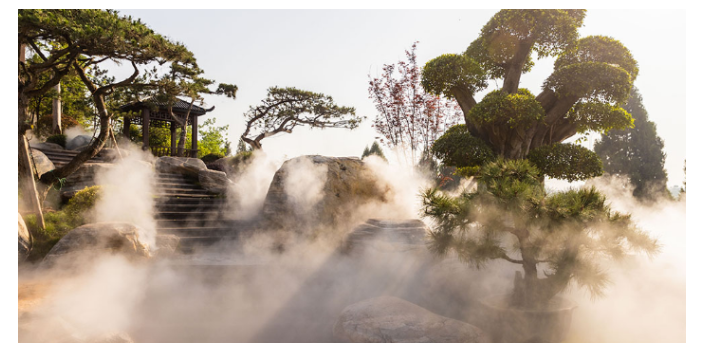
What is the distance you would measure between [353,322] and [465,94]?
546 centimetres

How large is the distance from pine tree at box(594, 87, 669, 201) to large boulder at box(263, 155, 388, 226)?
46.8 ft

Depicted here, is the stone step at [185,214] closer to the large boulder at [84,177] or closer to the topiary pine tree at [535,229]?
the large boulder at [84,177]

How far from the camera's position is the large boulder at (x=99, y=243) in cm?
543

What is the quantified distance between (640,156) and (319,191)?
1587cm

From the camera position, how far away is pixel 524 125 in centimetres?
685

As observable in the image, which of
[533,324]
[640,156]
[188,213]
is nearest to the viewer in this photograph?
[533,324]

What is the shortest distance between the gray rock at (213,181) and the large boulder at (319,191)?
3.93 meters

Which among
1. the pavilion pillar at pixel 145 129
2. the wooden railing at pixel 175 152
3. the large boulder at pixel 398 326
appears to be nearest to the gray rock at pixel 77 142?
the pavilion pillar at pixel 145 129

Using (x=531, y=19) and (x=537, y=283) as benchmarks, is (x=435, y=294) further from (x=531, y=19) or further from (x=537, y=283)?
(x=531, y=19)

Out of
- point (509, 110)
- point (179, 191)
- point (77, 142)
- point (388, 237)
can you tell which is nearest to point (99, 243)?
point (388, 237)

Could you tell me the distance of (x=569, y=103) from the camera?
7.01m

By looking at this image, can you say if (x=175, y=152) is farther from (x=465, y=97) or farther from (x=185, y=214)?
(x=465, y=97)
